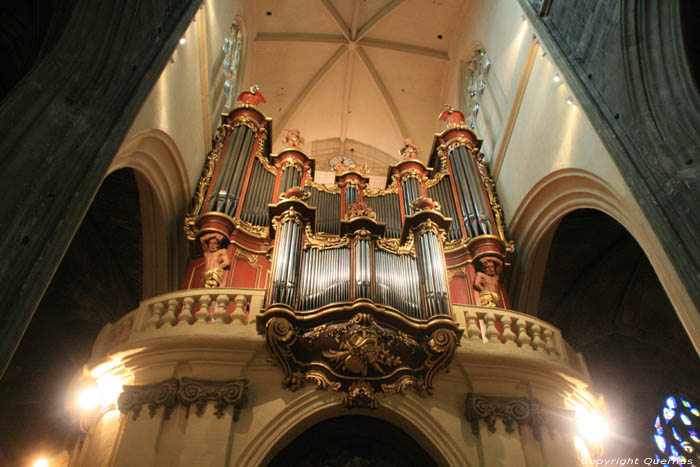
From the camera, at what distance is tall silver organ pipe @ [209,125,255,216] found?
27.4 feet

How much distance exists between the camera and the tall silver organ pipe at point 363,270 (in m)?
5.79

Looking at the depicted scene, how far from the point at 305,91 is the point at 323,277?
959cm

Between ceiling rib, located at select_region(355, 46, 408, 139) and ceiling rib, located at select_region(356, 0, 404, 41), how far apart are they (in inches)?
15.4

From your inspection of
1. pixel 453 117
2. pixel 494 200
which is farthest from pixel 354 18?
pixel 494 200

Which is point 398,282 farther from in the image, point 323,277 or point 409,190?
point 409,190

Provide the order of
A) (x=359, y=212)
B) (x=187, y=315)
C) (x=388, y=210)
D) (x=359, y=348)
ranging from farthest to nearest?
1. (x=388, y=210)
2. (x=359, y=212)
3. (x=187, y=315)
4. (x=359, y=348)

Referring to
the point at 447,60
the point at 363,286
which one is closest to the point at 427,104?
the point at 447,60

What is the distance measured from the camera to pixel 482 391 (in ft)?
19.0

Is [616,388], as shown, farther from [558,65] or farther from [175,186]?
[175,186]

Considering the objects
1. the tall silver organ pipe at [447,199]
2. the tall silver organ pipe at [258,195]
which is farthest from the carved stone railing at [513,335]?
the tall silver organ pipe at [258,195]

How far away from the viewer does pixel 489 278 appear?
8.05 metres

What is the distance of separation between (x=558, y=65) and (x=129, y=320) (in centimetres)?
584

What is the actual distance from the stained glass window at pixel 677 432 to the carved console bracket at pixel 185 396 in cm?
779

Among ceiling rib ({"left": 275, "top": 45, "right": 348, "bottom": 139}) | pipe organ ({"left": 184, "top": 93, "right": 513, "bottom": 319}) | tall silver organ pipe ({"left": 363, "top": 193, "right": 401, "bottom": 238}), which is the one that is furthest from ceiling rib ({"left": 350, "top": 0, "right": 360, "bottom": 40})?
tall silver organ pipe ({"left": 363, "top": 193, "right": 401, "bottom": 238})
